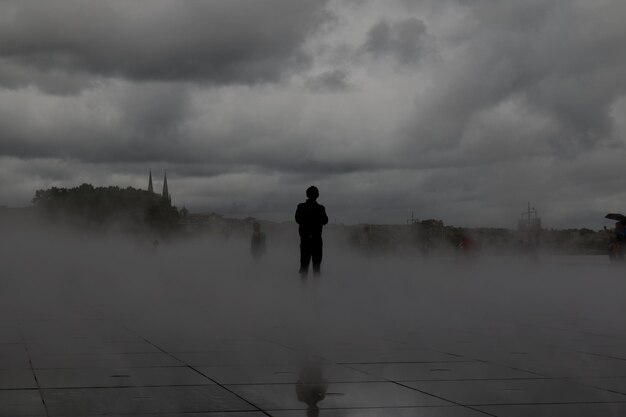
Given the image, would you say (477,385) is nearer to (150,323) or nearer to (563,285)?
(150,323)

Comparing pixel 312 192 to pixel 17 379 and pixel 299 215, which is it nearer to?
pixel 299 215

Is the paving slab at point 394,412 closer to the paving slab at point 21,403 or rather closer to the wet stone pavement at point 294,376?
the wet stone pavement at point 294,376

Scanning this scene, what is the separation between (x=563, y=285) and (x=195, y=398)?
19.3 metres

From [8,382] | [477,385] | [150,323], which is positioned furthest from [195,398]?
[150,323]

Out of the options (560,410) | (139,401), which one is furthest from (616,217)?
(139,401)

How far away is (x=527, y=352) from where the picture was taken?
376 inches

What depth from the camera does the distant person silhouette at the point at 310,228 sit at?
17797 millimetres

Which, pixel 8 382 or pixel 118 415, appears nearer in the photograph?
pixel 118 415

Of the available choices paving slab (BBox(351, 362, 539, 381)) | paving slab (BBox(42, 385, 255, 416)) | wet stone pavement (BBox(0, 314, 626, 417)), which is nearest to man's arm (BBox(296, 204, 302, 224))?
wet stone pavement (BBox(0, 314, 626, 417))

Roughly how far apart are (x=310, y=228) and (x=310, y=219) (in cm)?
17

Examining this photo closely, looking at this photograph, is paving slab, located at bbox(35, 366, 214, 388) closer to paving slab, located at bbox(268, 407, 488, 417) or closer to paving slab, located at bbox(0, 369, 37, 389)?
paving slab, located at bbox(0, 369, 37, 389)

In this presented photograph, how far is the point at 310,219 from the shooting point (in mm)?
17859

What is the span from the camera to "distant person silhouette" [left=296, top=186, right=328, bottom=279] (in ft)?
58.4

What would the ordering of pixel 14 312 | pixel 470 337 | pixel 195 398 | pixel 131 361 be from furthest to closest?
pixel 14 312 → pixel 470 337 → pixel 131 361 → pixel 195 398
